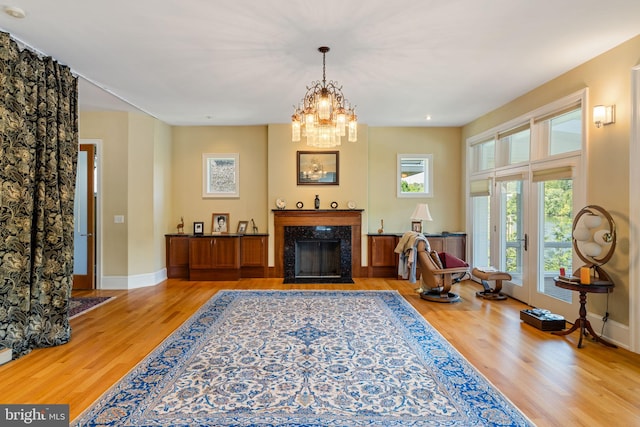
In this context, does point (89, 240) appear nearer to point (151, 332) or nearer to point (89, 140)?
point (89, 140)

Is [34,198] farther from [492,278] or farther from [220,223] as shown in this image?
[492,278]

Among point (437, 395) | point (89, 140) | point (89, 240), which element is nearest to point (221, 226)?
point (89, 240)

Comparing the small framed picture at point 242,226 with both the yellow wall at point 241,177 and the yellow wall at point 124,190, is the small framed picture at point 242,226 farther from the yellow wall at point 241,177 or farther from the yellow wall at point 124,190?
the yellow wall at point 124,190

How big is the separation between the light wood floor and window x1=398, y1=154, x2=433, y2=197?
2822 mm

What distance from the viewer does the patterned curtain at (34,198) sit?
10.6 ft

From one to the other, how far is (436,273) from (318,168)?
310 centimetres

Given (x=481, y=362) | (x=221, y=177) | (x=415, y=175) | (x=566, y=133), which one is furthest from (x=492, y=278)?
(x=221, y=177)

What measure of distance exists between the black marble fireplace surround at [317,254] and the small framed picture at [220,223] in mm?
1279

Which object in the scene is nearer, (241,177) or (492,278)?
(492,278)

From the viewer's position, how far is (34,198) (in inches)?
139

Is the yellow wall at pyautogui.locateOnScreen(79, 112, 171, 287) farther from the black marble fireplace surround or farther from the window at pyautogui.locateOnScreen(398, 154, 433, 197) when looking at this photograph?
the window at pyautogui.locateOnScreen(398, 154, 433, 197)

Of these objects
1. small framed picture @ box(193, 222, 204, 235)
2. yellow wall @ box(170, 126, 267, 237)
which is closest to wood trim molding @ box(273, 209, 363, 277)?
yellow wall @ box(170, 126, 267, 237)

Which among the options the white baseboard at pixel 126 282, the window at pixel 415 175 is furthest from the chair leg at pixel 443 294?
the white baseboard at pixel 126 282

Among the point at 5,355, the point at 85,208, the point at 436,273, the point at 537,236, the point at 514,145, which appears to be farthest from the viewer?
the point at 85,208
